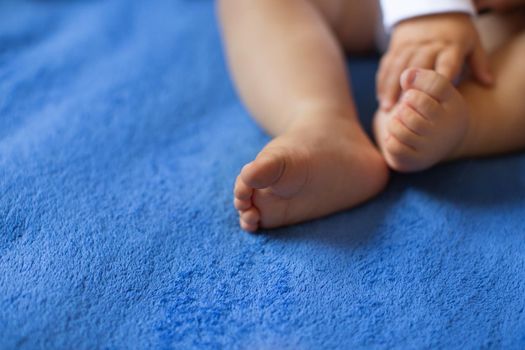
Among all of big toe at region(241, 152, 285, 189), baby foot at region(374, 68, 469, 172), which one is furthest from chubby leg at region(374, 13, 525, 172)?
big toe at region(241, 152, 285, 189)

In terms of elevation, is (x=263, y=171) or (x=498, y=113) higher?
(x=263, y=171)

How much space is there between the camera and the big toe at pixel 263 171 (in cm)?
49

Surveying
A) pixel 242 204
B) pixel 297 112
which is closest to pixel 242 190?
pixel 242 204

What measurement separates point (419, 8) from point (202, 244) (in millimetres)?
370

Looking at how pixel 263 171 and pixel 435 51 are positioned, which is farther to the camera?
pixel 435 51

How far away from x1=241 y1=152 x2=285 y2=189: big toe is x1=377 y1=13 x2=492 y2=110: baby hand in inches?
7.5

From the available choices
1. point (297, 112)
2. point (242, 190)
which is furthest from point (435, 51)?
point (242, 190)

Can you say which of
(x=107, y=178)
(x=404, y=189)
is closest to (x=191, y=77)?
(x=107, y=178)

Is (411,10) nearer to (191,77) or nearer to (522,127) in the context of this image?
(522,127)

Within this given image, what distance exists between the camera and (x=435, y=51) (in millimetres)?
614

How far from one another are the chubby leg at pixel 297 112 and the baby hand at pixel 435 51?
0.05 meters

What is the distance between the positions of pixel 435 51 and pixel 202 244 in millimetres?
337

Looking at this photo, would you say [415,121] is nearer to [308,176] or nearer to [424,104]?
[424,104]

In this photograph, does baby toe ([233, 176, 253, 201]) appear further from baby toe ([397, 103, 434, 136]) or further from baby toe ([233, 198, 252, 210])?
baby toe ([397, 103, 434, 136])
